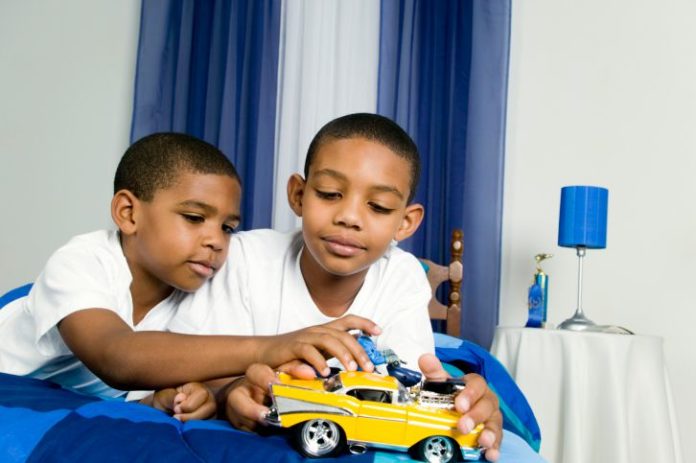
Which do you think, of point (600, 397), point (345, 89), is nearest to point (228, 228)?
point (600, 397)

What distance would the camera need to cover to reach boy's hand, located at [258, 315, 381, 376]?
0.83 m

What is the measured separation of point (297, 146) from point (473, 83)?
76cm

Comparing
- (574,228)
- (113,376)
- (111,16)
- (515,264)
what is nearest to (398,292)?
(113,376)

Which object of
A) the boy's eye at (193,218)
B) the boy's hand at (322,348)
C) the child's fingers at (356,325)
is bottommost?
the boy's hand at (322,348)

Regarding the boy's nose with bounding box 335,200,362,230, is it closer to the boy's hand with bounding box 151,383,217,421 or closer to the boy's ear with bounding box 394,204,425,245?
the boy's ear with bounding box 394,204,425,245

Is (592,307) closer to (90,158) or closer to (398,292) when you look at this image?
(398,292)

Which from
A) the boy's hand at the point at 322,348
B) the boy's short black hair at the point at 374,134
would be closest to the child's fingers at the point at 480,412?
the boy's hand at the point at 322,348

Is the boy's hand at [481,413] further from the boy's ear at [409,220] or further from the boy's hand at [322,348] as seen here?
the boy's ear at [409,220]

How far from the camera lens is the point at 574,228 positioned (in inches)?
93.0

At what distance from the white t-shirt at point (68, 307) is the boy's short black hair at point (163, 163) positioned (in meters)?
0.11

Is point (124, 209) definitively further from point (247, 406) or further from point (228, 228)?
point (247, 406)

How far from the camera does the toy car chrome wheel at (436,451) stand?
2.51 ft

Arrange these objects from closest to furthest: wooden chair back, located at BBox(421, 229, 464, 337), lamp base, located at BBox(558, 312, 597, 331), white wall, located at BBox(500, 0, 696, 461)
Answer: lamp base, located at BBox(558, 312, 597, 331) → wooden chair back, located at BBox(421, 229, 464, 337) → white wall, located at BBox(500, 0, 696, 461)

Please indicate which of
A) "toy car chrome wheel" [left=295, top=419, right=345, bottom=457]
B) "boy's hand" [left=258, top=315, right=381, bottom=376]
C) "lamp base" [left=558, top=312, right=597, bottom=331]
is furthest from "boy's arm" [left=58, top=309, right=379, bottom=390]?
"lamp base" [left=558, top=312, right=597, bottom=331]
